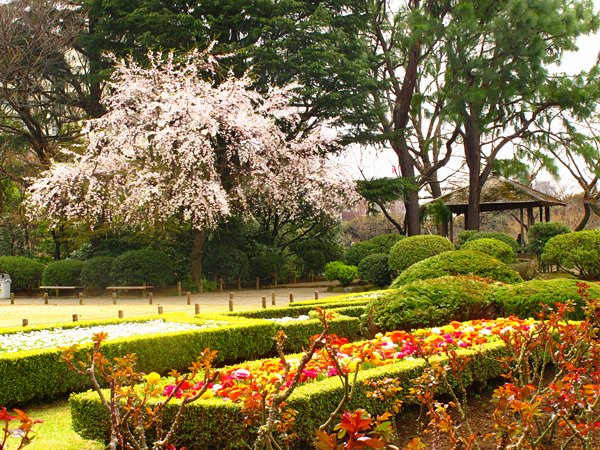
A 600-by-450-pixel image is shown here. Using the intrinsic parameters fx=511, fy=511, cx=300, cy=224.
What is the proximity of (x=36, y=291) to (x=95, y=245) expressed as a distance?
2.90m

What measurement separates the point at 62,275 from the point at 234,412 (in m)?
17.7

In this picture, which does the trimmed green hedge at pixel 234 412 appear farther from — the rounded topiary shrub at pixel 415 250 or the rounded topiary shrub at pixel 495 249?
the rounded topiary shrub at pixel 495 249

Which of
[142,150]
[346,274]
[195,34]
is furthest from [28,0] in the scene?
[346,274]

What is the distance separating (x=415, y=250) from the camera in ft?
51.9

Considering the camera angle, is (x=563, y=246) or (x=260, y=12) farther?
(x=260, y=12)

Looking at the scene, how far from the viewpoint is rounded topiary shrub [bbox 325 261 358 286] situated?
18.9m

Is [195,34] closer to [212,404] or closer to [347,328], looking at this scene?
[347,328]

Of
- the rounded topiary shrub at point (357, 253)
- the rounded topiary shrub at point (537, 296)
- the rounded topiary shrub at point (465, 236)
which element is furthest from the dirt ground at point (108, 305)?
the rounded topiary shrub at point (537, 296)

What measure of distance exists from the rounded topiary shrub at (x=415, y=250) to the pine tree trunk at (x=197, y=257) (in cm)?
745

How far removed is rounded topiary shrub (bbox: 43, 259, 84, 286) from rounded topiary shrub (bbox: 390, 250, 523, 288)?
1487cm

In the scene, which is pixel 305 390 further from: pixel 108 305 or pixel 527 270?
pixel 108 305

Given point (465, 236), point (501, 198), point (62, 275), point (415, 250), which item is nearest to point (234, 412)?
point (415, 250)

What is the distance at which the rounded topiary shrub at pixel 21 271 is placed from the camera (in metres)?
20.3

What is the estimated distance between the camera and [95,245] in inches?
845
